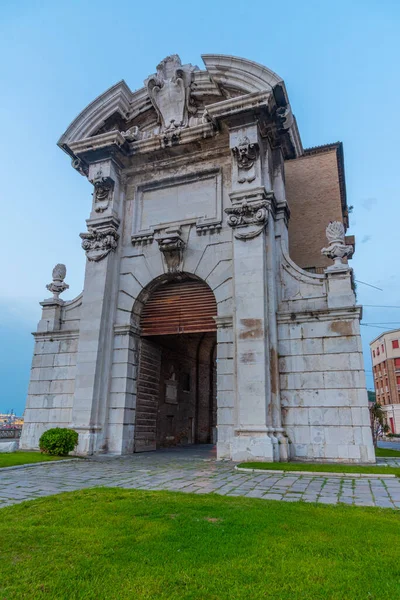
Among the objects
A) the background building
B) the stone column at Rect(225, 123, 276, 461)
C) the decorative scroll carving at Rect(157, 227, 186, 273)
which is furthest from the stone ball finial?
the background building

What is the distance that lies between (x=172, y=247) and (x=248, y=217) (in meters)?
2.93

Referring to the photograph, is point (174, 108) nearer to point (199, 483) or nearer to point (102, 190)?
point (102, 190)

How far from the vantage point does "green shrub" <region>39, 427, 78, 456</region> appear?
41.4 feet

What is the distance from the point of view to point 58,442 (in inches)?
496

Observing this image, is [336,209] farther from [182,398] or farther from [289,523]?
[289,523]

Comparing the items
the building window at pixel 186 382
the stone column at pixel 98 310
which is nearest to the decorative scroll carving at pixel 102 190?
the stone column at pixel 98 310

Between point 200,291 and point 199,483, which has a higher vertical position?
point 200,291

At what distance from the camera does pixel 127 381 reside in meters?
14.8

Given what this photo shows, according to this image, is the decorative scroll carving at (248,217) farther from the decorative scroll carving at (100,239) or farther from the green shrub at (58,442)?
the green shrub at (58,442)

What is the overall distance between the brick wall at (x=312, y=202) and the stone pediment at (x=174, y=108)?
10.2ft

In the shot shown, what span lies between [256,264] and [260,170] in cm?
350

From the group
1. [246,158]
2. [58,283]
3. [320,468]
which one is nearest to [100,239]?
[58,283]

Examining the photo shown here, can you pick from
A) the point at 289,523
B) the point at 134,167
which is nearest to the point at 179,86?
the point at 134,167

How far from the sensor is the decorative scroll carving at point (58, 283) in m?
17.1
